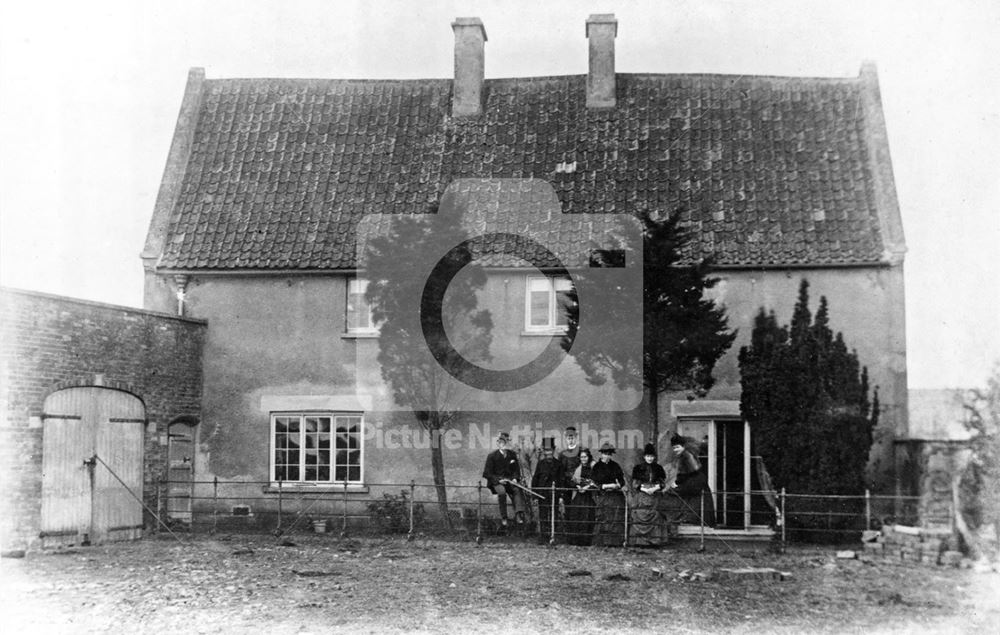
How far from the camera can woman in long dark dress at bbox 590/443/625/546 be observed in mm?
17000

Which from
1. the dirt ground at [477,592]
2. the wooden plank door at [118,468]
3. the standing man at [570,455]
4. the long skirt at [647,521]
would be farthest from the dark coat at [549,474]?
the wooden plank door at [118,468]

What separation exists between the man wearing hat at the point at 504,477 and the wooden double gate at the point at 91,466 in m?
6.33

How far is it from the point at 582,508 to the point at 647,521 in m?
1.11

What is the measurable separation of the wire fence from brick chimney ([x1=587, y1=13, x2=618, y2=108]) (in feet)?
29.5

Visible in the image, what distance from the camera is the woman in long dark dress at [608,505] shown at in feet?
55.8

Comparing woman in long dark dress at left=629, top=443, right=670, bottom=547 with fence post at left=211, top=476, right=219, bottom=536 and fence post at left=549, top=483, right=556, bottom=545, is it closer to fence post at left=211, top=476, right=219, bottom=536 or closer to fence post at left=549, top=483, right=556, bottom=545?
fence post at left=549, top=483, right=556, bottom=545

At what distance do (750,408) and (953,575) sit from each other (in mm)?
4904

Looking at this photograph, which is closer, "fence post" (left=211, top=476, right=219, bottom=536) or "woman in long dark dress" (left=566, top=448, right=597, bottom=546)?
"woman in long dark dress" (left=566, top=448, right=597, bottom=546)

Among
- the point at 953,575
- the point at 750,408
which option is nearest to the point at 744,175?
the point at 750,408

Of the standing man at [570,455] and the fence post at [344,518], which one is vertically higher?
the standing man at [570,455]

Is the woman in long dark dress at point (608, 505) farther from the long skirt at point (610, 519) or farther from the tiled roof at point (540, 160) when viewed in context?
the tiled roof at point (540, 160)

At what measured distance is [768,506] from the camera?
1891cm

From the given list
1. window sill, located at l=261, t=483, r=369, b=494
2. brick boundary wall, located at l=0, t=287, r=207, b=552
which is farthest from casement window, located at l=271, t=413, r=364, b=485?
brick boundary wall, located at l=0, t=287, r=207, b=552

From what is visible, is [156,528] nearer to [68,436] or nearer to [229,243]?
[68,436]
